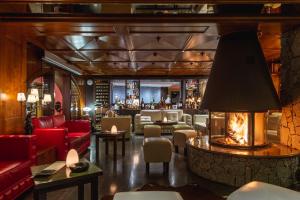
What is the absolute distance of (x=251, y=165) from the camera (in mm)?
4219

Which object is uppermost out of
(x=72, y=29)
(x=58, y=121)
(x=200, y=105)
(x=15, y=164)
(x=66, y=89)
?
(x=72, y=29)

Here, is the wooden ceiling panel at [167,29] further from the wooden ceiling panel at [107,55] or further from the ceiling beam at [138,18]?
the wooden ceiling panel at [107,55]

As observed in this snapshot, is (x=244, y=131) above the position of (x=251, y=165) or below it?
above

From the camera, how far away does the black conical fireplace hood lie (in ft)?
14.4

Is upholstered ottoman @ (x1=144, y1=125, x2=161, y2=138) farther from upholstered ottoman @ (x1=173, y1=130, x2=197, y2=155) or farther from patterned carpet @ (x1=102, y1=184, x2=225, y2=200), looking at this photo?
patterned carpet @ (x1=102, y1=184, x2=225, y2=200)

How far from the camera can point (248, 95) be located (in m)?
4.39

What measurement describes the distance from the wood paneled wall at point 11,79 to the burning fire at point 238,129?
4.25 metres

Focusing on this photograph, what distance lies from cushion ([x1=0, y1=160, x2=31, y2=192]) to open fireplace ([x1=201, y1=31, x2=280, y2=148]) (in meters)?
3.24

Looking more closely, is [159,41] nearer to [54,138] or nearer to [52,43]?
[52,43]

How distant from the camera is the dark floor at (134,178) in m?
4.17

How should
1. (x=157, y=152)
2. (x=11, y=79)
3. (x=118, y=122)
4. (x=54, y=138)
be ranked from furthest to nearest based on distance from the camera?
1. (x=118, y=122)
2. (x=54, y=138)
3. (x=157, y=152)
4. (x=11, y=79)

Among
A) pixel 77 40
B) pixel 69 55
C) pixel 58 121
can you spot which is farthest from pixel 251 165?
pixel 69 55

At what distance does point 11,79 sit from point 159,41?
10.2 ft

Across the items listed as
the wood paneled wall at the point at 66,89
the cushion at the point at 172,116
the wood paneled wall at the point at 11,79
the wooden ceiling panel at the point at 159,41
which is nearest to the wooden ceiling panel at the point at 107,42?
the wooden ceiling panel at the point at 159,41
